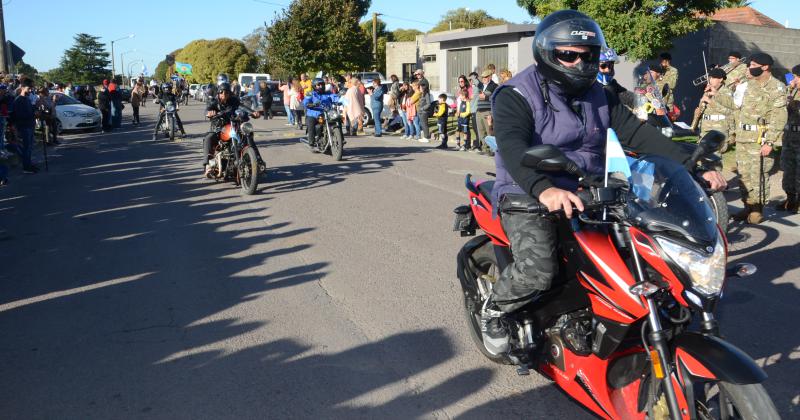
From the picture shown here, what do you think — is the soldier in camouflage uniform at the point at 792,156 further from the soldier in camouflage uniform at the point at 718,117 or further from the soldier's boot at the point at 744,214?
the soldier's boot at the point at 744,214

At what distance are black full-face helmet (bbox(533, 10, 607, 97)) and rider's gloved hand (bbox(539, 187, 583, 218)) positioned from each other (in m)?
0.69

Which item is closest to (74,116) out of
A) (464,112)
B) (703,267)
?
(464,112)

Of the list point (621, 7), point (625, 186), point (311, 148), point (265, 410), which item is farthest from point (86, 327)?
point (621, 7)

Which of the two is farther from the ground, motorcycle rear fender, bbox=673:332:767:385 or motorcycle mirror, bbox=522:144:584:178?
motorcycle mirror, bbox=522:144:584:178

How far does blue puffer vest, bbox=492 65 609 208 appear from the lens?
349cm

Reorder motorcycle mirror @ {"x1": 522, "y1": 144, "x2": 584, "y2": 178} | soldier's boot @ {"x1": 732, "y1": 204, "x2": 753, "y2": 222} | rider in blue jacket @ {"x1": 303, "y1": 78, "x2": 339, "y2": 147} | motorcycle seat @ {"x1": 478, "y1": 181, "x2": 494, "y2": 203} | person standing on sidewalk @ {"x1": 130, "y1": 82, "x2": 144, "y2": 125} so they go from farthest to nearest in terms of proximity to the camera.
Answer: person standing on sidewalk @ {"x1": 130, "y1": 82, "x2": 144, "y2": 125}
rider in blue jacket @ {"x1": 303, "y1": 78, "x2": 339, "y2": 147}
soldier's boot @ {"x1": 732, "y1": 204, "x2": 753, "y2": 222}
motorcycle seat @ {"x1": 478, "y1": 181, "x2": 494, "y2": 203}
motorcycle mirror @ {"x1": 522, "y1": 144, "x2": 584, "y2": 178}

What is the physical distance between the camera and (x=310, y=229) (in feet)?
27.0

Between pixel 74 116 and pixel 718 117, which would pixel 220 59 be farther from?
pixel 718 117

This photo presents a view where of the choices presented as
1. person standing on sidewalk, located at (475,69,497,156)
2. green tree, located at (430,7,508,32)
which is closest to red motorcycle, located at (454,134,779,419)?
person standing on sidewalk, located at (475,69,497,156)

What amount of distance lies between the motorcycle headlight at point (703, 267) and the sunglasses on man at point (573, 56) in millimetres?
1148

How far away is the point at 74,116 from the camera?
23.7 m

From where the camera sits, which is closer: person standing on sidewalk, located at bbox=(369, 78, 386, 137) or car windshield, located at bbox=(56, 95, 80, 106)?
person standing on sidewalk, located at bbox=(369, 78, 386, 137)

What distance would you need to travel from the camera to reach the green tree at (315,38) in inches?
1473

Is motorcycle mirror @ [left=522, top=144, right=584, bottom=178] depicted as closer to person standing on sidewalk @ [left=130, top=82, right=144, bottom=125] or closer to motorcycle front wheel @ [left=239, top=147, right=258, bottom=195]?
motorcycle front wheel @ [left=239, top=147, right=258, bottom=195]
